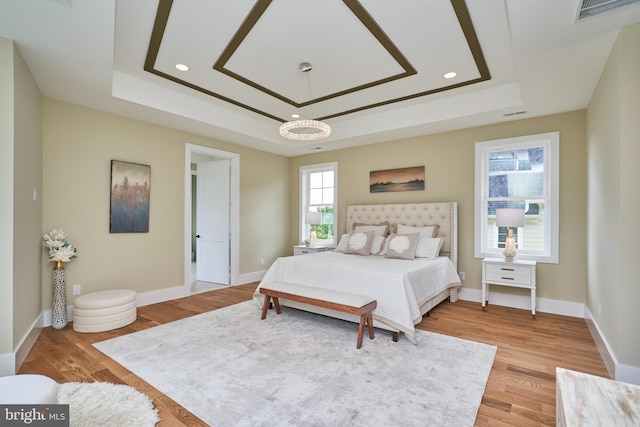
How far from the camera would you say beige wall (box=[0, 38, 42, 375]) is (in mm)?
2398

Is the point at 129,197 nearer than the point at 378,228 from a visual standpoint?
Yes

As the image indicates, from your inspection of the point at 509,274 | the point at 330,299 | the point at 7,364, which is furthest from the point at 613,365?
the point at 7,364

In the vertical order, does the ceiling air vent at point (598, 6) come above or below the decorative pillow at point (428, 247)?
above

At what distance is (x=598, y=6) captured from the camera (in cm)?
202

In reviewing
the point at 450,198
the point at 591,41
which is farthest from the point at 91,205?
the point at 591,41

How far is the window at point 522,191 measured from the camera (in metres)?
4.05

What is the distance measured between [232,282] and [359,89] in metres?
3.91

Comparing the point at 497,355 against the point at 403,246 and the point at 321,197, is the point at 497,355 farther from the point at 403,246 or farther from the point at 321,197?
the point at 321,197

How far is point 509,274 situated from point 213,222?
4.87 meters

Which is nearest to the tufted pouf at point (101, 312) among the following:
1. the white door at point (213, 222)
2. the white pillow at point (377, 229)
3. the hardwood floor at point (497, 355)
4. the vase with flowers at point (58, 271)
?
the hardwood floor at point (497, 355)

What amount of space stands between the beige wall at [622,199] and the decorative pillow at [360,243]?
8.84 ft

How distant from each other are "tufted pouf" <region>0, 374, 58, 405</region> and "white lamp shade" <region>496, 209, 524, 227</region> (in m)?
4.52

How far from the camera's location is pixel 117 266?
4059 millimetres

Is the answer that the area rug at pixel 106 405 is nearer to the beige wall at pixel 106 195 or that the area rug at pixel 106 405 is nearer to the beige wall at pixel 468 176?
the beige wall at pixel 106 195
